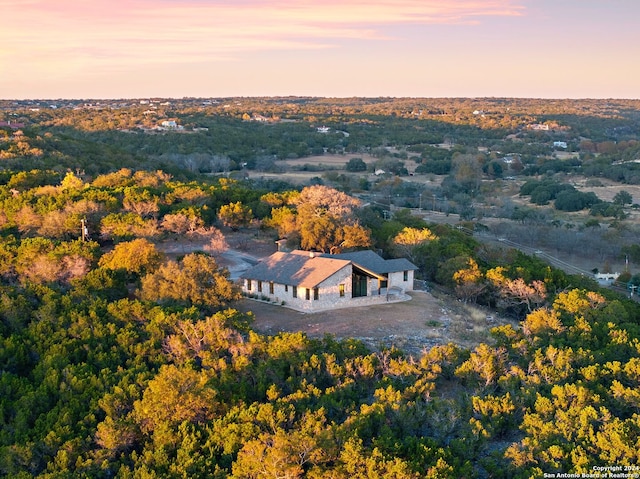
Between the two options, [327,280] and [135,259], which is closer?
[327,280]

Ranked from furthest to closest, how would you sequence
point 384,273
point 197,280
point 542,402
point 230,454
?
1. point 384,273
2. point 197,280
3. point 542,402
4. point 230,454

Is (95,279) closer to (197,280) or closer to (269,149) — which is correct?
(197,280)

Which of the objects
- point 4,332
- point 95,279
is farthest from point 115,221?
point 4,332

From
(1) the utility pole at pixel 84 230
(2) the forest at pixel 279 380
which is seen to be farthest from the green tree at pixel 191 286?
(1) the utility pole at pixel 84 230

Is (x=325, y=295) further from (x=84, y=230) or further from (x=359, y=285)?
(x=84, y=230)

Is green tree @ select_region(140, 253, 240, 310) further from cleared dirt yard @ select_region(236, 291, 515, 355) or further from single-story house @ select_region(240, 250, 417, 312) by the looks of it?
single-story house @ select_region(240, 250, 417, 312)

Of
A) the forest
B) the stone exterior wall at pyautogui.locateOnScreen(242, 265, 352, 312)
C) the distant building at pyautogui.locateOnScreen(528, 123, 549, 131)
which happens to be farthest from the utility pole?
the distant building at pyautogui.locateOnScreen(528, 123, 549, 131)

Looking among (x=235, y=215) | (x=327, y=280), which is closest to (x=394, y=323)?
(x=327, y=280)
